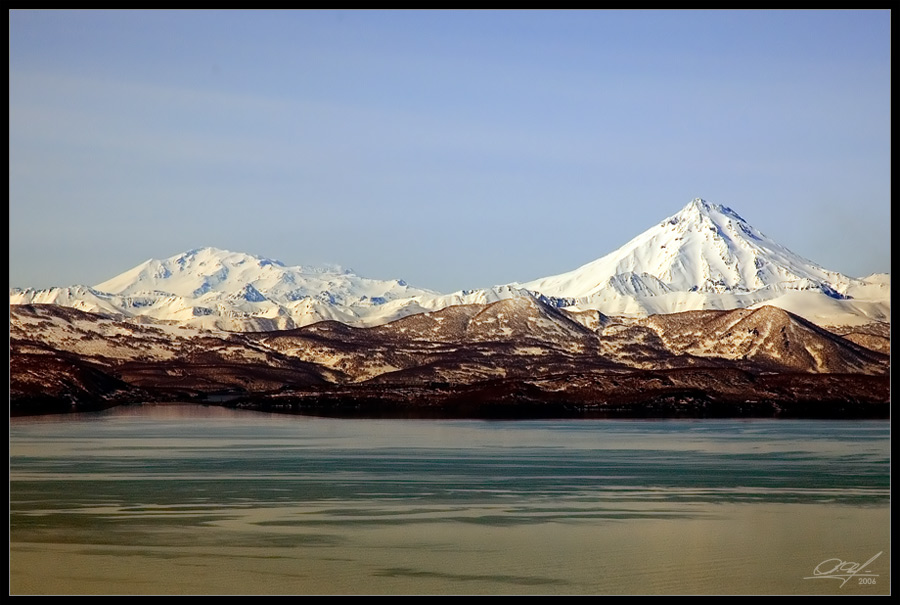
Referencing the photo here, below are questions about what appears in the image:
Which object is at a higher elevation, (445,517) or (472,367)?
(472,367)
